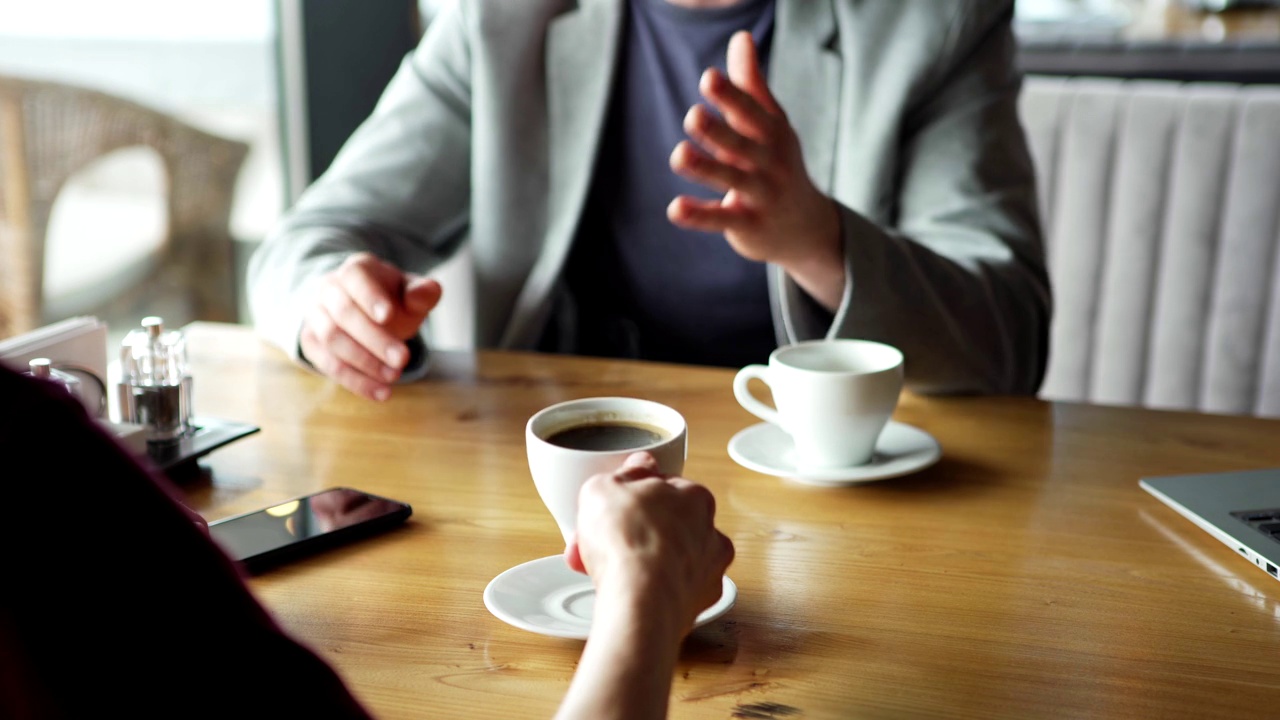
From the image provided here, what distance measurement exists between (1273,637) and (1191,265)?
4.47ft

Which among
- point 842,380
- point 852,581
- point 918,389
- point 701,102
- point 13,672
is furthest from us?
point 701,102

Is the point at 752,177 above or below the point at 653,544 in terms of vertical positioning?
above

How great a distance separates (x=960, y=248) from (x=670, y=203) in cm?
32

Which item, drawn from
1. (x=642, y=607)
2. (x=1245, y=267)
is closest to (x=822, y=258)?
(x=642, y=607)

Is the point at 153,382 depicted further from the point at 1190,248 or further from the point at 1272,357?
the point at 1272,357

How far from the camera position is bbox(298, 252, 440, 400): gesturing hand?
1045 millimetres

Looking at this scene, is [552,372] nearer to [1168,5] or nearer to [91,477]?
[91,477]

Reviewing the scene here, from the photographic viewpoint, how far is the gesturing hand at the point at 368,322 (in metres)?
1.04

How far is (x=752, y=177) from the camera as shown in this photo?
3.25ft

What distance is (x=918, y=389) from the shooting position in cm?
107

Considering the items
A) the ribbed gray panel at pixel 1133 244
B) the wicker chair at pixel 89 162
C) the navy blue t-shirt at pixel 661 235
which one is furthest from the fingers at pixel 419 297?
the wicker chair at pixel 89 162

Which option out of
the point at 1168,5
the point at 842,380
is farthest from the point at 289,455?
the point at 1168,5

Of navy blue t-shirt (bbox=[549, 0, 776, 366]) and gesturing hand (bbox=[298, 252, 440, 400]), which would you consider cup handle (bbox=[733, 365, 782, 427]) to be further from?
navy blue t-shirt (bbox=[549, 0, 776, 366])

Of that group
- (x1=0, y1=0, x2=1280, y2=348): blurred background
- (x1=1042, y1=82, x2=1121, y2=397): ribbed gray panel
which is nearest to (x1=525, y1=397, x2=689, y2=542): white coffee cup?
(x1=1042, y1=82, x2=1121, y2=397): ribbed gray panel
